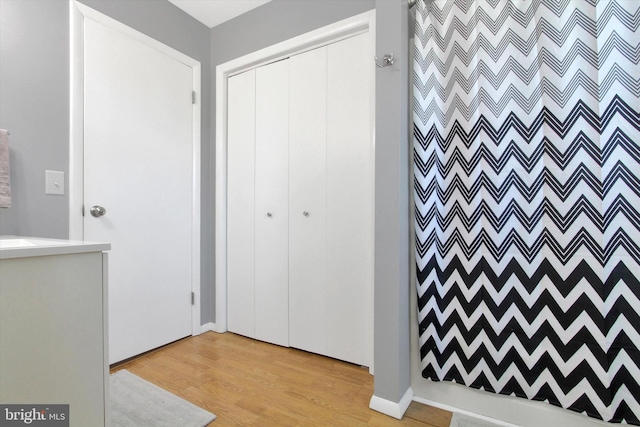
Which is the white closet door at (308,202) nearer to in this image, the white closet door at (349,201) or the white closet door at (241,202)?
the white closet door at (349,201)

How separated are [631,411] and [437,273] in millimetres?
791

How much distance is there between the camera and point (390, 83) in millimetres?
1344

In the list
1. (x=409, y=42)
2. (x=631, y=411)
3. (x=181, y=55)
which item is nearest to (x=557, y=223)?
(x=631, y=411)

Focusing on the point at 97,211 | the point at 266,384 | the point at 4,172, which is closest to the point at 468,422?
the point at 266,384

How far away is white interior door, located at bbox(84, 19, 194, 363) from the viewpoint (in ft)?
5.55

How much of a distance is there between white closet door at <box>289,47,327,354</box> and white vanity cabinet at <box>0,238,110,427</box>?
3.79 feet

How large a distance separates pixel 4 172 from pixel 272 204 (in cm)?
134

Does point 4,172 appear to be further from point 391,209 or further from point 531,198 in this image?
point 531,198

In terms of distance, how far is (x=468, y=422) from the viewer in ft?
4.11

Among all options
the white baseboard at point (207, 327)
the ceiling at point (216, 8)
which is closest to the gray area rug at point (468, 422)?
the white baseboard at point (207, 327)

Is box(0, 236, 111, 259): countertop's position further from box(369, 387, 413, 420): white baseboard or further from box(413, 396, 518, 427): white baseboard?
box(413, 396, 518, 427): white baseboard

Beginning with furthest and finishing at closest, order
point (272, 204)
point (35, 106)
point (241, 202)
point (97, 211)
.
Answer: point (241, 202)
point (272, 204)
point (97, 211)
point (35, 106)

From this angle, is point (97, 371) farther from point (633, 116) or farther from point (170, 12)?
point (170, 12)

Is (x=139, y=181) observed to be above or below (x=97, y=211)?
above
